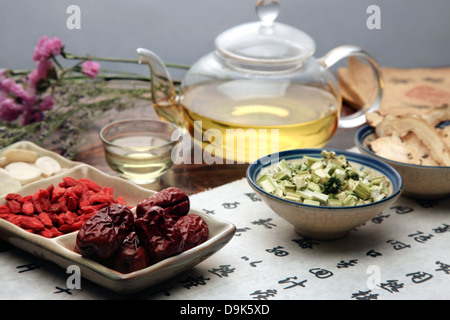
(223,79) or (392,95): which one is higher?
(223,79)

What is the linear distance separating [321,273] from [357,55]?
60 centimetres

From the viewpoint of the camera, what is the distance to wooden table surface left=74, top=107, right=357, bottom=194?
4.17ft

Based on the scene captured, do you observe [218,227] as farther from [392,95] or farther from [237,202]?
[392,95]

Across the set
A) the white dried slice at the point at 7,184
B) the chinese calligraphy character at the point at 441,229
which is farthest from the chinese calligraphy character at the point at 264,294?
the white dried slice at the point at 7,184

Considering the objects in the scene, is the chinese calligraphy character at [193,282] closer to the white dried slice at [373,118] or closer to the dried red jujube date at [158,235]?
the dried red jujube date at [158,235]

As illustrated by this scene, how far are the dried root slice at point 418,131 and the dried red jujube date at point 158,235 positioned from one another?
0.59m

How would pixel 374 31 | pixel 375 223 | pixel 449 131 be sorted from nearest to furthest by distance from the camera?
pixel 375 223 → pixel 449 131 → pixel 374 31

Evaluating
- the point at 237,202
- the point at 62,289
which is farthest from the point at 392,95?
the point at 62,289

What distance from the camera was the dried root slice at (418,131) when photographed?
1187 millimetres

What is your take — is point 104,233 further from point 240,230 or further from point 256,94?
point 256,94

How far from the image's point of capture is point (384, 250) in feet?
3.33

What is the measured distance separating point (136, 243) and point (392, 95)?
113 centimetres

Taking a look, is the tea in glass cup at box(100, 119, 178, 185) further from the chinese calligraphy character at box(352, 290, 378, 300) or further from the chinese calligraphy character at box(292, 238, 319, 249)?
the chinese calligraphy character at box(352, 290, 378, 300)
